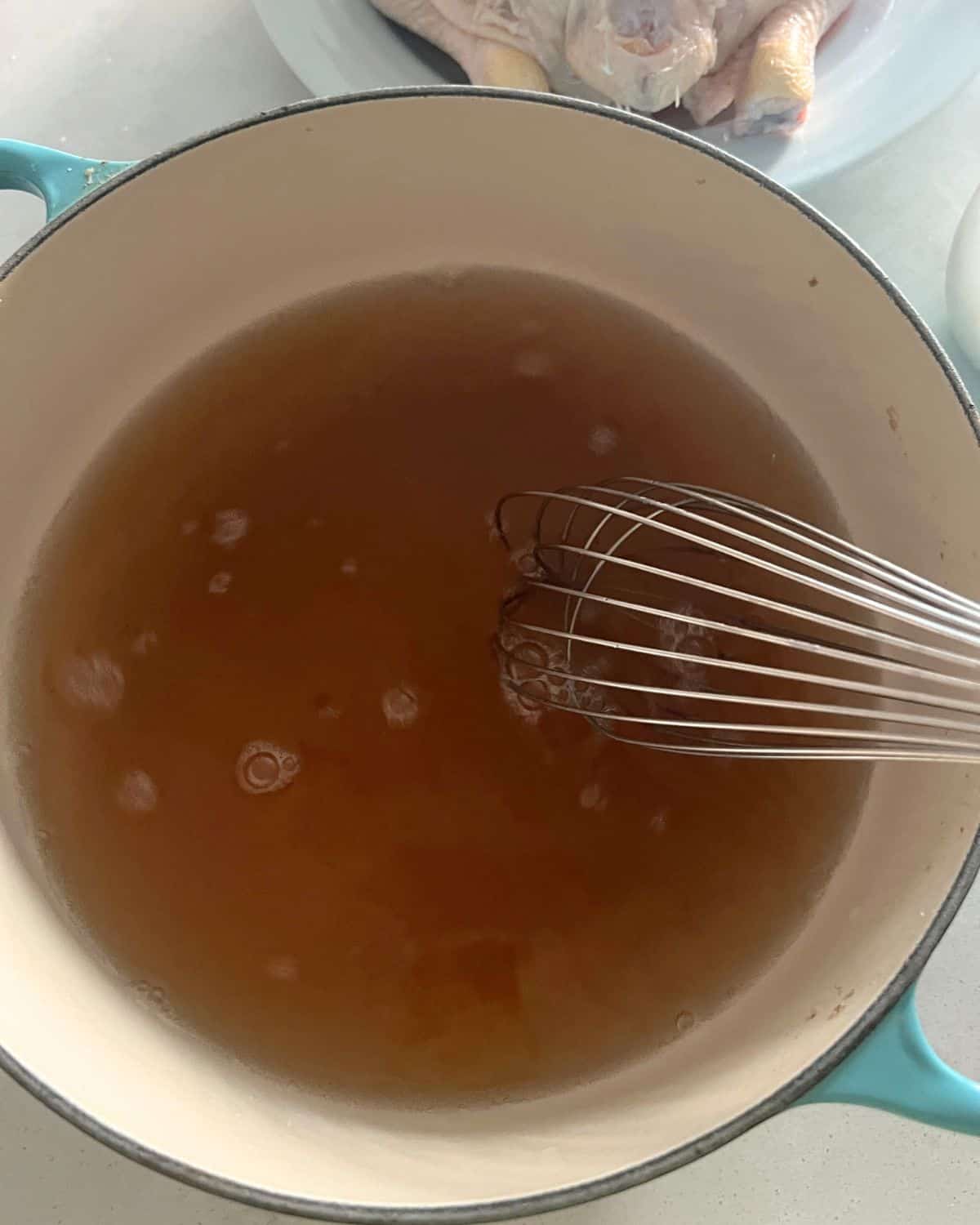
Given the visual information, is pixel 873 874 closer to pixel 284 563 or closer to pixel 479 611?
pixel 479 611

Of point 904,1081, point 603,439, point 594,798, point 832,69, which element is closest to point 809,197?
point 832,69

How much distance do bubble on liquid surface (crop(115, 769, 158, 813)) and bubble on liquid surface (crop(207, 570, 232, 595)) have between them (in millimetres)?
108

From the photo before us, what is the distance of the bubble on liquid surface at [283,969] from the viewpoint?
1.65 feet

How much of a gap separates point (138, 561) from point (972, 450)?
43 cm

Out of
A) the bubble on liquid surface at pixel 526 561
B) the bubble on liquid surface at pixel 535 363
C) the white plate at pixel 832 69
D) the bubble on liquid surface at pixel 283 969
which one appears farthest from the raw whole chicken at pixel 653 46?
the bubble on liquid surface at pixel 283 969

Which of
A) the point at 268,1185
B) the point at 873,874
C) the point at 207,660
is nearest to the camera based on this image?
the point at 268,1185

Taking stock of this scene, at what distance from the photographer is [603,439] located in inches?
22.9

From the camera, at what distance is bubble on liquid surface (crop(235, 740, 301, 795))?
540 mm

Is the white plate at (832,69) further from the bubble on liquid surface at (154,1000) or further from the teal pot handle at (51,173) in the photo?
the bubble on liquid surface at (154,1000)

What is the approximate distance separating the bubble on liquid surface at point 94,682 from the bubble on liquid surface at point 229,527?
91mm

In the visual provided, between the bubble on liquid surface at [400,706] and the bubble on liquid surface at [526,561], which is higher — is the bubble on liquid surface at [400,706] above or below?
below

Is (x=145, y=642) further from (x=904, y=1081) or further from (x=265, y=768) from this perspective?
(x=904, y=1081)

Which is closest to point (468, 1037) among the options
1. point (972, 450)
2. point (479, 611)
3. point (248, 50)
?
point (479, 611)

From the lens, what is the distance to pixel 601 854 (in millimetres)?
527
